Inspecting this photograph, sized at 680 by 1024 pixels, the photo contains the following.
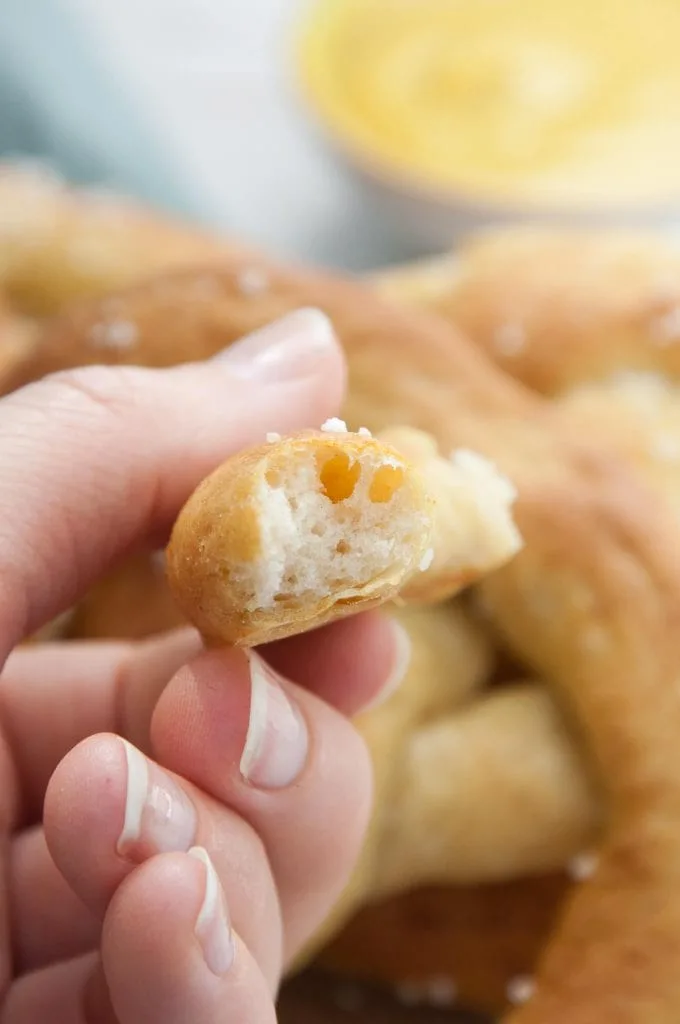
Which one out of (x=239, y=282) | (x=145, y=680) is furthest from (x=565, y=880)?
(x=239, y=282)

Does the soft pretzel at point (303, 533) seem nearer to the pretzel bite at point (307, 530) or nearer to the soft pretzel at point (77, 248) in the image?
the pretzel bite at point (307, 530)

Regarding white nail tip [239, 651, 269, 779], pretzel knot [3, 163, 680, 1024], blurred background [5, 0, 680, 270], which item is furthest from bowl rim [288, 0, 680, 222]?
white nail tip [239, 651, 269, 779]

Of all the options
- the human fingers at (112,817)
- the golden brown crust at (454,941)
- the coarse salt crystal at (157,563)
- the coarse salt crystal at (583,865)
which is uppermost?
the coarse salt crystal at (157,563)

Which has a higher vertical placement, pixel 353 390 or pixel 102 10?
pixel 102 10

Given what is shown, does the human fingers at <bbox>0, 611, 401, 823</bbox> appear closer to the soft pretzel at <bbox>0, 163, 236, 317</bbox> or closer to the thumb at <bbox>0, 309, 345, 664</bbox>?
the thumb at <bbox>0, 309, 345, 664</bbox>

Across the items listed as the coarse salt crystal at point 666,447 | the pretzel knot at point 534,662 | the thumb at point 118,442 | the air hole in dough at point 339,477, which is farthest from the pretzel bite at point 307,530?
the coarse salt crystal at point 666,447

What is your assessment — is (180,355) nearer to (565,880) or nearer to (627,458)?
(627,458)
